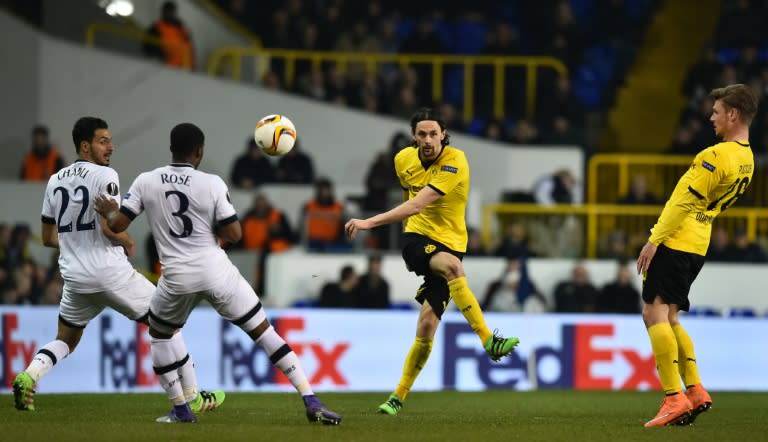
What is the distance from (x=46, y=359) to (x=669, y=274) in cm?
465

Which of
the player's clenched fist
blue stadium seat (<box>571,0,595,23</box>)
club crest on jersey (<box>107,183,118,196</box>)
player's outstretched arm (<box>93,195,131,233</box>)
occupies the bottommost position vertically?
the player's clenched fist

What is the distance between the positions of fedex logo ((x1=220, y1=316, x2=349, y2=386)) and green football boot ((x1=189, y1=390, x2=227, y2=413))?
5225 millimetres

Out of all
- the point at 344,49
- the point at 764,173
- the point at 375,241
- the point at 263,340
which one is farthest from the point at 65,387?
the point at 764,173

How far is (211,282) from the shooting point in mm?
8578

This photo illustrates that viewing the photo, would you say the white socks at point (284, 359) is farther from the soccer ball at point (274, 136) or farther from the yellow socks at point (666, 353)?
the yellow socks at point (666, 353)

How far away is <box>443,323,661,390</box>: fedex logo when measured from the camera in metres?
15.5

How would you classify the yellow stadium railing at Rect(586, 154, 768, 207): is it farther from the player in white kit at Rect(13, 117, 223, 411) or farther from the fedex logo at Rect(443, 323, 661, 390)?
the player in white kit at Rect(13, 117, 223, 411)

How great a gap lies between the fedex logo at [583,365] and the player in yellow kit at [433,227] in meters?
5.59

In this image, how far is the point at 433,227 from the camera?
32.9ft

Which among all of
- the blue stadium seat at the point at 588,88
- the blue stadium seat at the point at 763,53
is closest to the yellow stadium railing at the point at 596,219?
the blue stadium seat at the point at 588,88

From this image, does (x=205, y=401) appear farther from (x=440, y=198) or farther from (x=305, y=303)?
(x=305, y=303)

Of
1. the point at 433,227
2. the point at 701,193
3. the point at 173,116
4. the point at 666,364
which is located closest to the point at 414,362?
the point at 433,227

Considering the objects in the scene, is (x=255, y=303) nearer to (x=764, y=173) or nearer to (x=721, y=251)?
(x=721, y=251)

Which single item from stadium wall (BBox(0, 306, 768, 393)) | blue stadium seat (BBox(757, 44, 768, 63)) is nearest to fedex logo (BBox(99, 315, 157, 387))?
stadium wall (BBox(0, 306, 768, 393))
